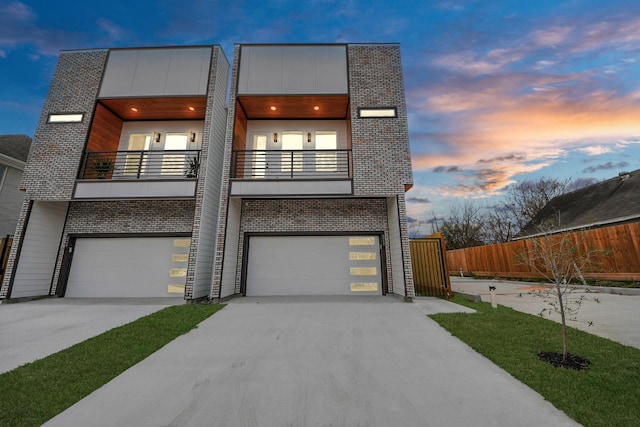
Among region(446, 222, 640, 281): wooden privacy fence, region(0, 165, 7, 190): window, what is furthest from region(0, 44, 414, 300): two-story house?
region(0, 165, 7, 190): window

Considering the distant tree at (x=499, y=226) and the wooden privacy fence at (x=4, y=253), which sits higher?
the distant tree at (x=499, y=226)

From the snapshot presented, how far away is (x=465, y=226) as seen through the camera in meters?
29.9

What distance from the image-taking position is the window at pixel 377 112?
855cm

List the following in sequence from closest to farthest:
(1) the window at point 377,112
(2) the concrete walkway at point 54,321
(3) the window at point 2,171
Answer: (2) the concrete walkway at point 54,321 → (1) the window at point 377,112 → (3) the window at point 2,171

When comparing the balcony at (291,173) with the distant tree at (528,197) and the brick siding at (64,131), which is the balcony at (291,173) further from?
the distant tree at (528,197)

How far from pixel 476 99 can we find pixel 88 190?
53.5ft

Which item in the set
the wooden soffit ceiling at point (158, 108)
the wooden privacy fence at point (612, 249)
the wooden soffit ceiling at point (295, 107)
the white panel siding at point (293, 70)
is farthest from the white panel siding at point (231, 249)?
the wooden privacy fence at point (612, 249)

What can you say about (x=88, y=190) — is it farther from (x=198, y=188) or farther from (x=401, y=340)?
(x=401, y=340)

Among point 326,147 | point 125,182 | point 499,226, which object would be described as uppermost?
point 326,147

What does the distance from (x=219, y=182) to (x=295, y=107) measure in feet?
13.3

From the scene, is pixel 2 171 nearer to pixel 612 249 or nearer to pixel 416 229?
pixel 612 249

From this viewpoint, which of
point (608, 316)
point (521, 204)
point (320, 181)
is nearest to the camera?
point (608, 316)

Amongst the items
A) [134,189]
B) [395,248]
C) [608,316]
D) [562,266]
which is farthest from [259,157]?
[608,316]

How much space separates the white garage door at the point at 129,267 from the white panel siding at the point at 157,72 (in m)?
5.36
